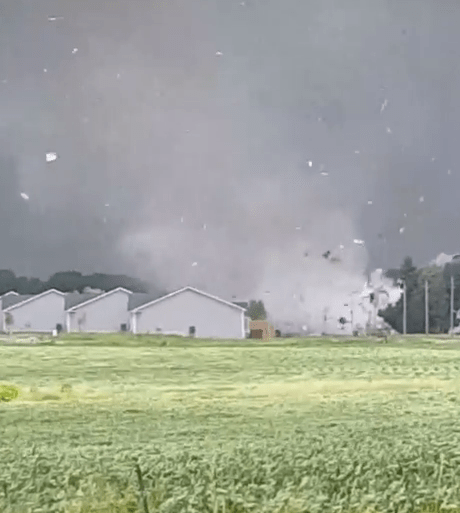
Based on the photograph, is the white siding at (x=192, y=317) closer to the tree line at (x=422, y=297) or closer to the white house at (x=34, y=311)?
the white house at (x=34, y=311)

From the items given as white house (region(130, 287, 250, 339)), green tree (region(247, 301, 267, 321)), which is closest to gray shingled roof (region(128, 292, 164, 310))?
white house (region(130, 287, 250, 339))

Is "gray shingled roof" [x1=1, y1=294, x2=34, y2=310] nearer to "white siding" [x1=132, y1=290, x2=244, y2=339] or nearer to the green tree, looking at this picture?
"white siding" [x1=132, y1=290, x2=244, y2=339]

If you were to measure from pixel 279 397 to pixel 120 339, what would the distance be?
0.45m

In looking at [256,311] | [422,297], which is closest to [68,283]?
[256,311]

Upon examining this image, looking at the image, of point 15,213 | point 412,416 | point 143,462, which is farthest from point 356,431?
point 15,213

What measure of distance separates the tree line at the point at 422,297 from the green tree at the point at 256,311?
13.5 inches

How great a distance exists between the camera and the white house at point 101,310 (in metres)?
2.37

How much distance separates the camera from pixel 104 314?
2.41 m

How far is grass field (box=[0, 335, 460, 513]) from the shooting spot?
189 centimetres

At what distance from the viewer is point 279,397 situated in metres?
2.26

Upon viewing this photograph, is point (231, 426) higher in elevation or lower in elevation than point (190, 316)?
lower

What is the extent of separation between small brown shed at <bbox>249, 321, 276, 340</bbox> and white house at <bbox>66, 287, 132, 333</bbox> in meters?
0.35

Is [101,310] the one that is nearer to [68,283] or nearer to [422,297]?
[68,283]

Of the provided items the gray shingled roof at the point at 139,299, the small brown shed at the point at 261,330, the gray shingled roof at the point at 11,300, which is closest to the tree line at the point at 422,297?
the small brown shed at the point at 261,330
